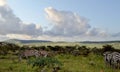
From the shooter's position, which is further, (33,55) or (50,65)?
(33,55)

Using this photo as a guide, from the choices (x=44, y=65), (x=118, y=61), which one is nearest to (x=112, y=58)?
(x=118, y=61)

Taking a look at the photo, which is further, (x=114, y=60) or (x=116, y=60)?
(x=114, y=60)

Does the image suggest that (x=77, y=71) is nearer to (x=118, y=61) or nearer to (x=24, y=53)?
(x=118, y=61)

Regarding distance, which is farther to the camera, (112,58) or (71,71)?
(112,58)

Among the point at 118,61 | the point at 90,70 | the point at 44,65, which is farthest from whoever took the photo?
the point at 118,61

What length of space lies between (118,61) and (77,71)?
5.07 m

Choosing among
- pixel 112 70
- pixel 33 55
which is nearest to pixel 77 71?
pixel 112 70

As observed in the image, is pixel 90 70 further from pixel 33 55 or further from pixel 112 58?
pixel 33 55

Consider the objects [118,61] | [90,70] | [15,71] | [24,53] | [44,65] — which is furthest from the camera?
[24,53]

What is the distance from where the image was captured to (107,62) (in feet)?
100.0

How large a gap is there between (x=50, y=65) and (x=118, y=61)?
10.6 metres

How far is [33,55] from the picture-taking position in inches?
1563

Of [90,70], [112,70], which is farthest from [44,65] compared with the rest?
[112,70]

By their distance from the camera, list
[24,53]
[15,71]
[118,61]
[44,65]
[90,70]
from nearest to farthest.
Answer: [44,65] → [15,71] → [90,70] → [118,61] → [24,53]
